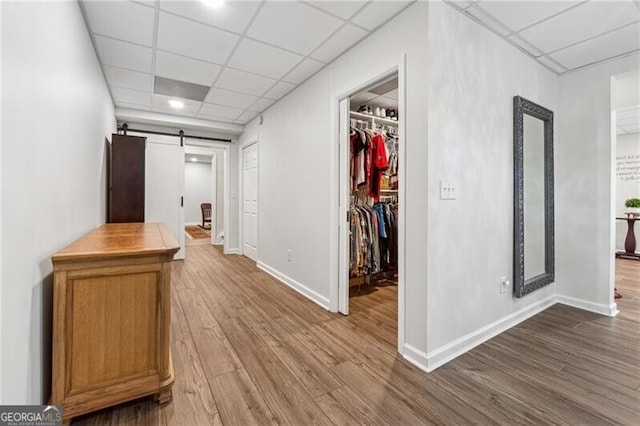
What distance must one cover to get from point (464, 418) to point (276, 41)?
292cm

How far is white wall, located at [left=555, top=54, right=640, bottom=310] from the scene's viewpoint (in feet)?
9.30

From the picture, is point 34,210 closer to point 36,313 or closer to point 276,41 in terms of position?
point 36,313

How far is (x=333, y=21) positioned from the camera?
2.20m

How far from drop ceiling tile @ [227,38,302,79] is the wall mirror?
2.13 meters

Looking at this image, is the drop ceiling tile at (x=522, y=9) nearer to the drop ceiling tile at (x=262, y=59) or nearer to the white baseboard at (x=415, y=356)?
the drop ceiling tile at (x=262, y=59)

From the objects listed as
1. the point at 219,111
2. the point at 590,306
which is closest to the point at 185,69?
the point at 219,111

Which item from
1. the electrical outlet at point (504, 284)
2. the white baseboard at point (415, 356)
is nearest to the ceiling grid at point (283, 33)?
the electrical outlet at point (504, 284)

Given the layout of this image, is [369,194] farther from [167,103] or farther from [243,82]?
[167,103]

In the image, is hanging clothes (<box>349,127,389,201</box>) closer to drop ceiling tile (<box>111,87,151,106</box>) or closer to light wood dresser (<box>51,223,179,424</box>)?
light wood dresser (<box>51,223,179,424</box>)

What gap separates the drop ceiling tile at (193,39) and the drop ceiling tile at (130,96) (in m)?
1.46

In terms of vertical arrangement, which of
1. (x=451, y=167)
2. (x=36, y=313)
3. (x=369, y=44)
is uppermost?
(x=369, y=44)

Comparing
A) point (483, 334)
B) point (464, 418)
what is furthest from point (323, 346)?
point (483, 334)

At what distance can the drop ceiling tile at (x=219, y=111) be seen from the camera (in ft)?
14.0

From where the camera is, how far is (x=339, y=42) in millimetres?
2484
